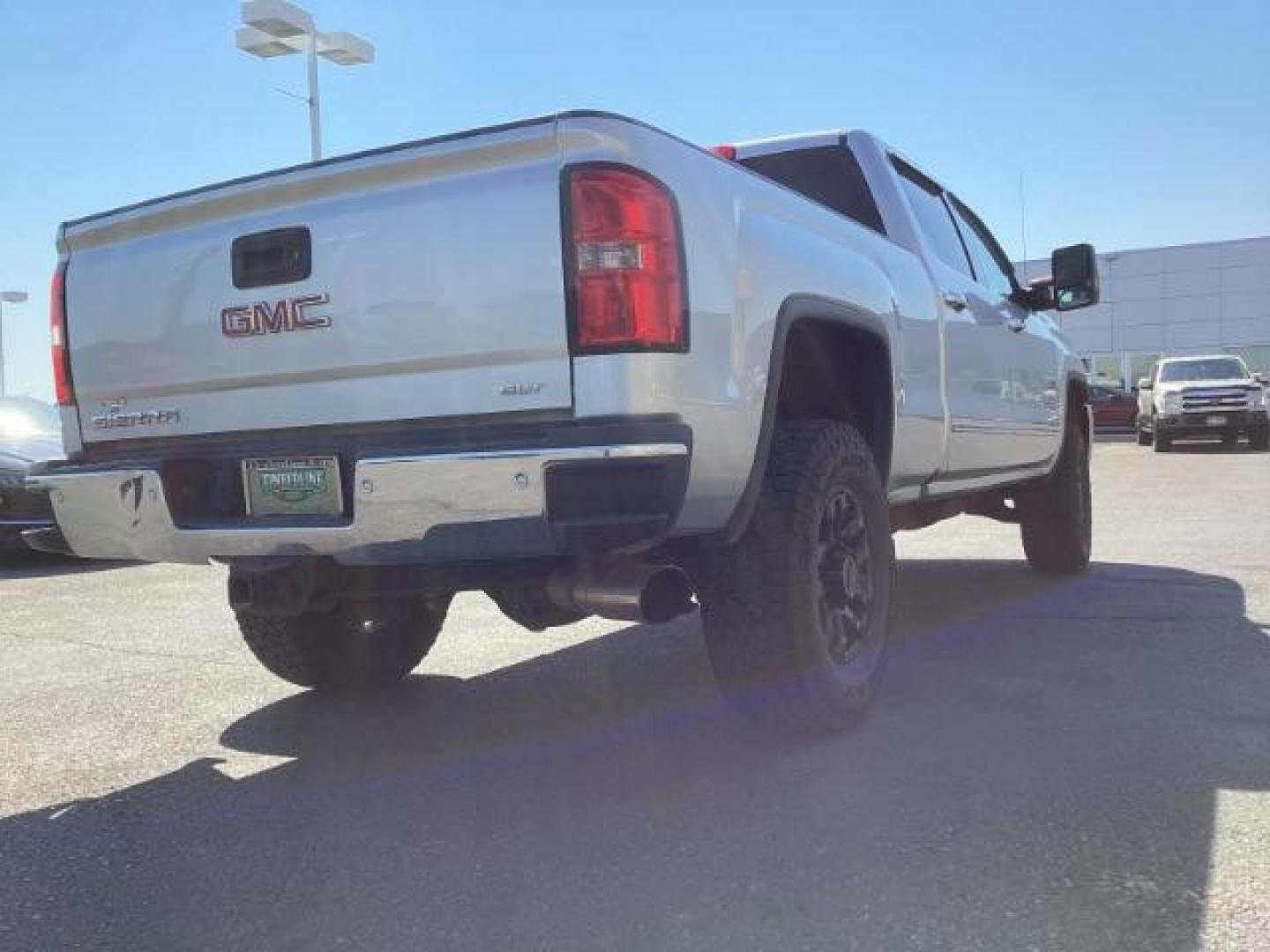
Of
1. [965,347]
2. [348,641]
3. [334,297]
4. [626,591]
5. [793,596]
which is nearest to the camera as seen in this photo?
[626,591]

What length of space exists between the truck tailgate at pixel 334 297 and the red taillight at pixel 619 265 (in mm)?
58

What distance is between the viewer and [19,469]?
8.58 m

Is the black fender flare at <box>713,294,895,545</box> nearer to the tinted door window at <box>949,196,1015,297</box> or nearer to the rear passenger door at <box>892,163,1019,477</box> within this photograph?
the rear passenger door at <box>892,163,1019,477</box>

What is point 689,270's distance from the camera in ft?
9.20

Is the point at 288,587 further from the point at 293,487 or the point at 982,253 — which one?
the point at 982,253

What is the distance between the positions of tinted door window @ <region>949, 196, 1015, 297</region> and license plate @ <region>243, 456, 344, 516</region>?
3.66 m

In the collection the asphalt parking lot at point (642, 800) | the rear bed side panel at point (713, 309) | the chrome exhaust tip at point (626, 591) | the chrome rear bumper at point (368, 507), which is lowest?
the asphalt parking lot at point (642, 800)

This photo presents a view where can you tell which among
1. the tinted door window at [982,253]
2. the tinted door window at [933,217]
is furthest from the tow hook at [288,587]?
the tinted door window at [982,253]

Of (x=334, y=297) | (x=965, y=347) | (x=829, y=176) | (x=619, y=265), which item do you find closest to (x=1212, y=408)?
(x=965, y=347)

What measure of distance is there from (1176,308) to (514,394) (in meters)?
43.1

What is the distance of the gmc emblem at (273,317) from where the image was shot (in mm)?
3023

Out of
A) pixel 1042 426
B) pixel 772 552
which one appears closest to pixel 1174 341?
pixel 1042 426

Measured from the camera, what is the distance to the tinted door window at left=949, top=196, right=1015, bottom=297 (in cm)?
574

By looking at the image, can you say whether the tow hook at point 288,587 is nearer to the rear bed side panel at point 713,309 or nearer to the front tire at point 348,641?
the front tire at point 348,641
